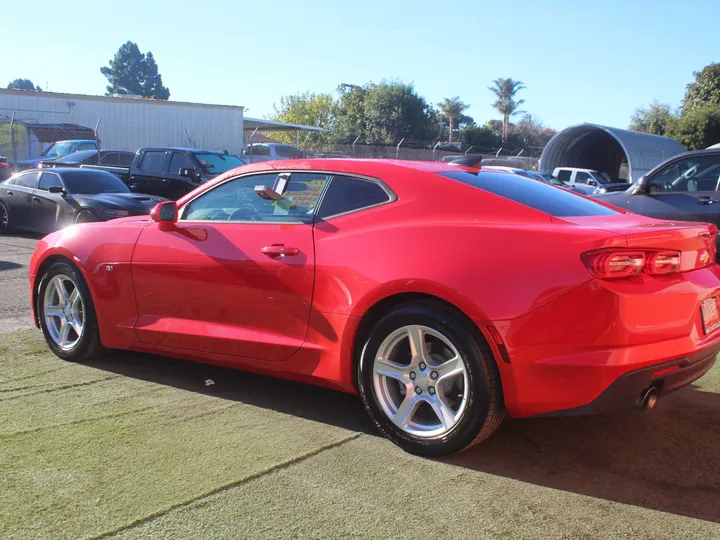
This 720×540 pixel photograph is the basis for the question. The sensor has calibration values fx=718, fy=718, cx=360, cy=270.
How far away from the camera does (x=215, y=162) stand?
16.0 m

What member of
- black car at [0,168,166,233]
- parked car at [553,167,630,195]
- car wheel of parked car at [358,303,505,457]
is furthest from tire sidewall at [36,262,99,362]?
parked car at [553,167,630,195]

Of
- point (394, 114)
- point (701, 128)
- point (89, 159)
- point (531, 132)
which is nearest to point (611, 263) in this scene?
point (89, 159)

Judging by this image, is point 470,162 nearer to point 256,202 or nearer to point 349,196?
point 349,196

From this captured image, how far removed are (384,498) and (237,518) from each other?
0.63m

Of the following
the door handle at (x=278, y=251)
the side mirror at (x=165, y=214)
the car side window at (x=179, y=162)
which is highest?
the side mirror at (x=165, y=214)

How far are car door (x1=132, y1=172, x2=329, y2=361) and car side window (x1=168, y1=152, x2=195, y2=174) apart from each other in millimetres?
11396

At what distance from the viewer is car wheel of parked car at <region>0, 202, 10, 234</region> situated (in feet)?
45.6

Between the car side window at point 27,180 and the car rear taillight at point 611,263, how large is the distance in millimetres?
12555

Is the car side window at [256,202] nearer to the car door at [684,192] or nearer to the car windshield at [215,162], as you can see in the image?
Result: the car door at [684,192]

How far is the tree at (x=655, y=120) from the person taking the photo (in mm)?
44056

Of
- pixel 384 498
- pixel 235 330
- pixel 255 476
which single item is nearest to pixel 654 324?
pixel 384 498

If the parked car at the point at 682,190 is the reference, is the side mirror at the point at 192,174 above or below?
below

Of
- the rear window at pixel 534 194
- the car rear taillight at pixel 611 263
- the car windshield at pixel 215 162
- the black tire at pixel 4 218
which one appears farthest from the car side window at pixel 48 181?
the car rear taillight at pixel 611 263

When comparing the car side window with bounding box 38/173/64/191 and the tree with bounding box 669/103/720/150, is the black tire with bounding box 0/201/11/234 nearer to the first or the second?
the car side window with bounding box 38/173/64/191
